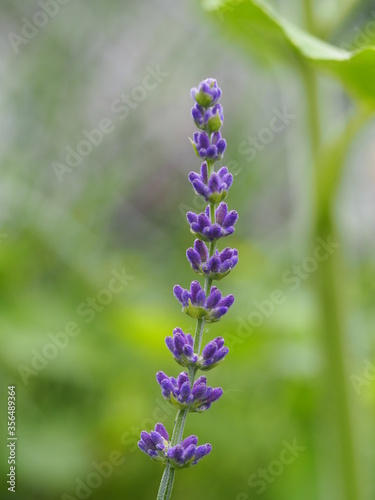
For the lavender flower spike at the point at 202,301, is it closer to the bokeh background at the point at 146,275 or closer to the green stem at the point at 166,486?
the green stem at the point at 166,486

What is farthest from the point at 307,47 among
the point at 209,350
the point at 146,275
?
the point at 146,275

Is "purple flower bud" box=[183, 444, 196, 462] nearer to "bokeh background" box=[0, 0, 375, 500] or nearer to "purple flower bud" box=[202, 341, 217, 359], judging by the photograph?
"purple flower bud" box=[202, 341, 217, 359]

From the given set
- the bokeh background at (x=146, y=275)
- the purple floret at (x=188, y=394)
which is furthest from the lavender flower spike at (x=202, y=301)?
the bokeh background at (x=146, y=275)

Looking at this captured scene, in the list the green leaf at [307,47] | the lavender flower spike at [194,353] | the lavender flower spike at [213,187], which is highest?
the green leaf at [307,47]

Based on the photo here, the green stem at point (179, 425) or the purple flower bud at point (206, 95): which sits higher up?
the purple flower bud at point (206, 95)

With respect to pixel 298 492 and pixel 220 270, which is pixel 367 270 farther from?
pixel 220 270

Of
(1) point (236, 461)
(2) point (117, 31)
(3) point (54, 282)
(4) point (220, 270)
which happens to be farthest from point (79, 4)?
(4) point (220, 270)

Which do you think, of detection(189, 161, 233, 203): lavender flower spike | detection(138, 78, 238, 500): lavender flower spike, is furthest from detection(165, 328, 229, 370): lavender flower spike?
detection(189, 161, 233, 203): lavender flower spike
